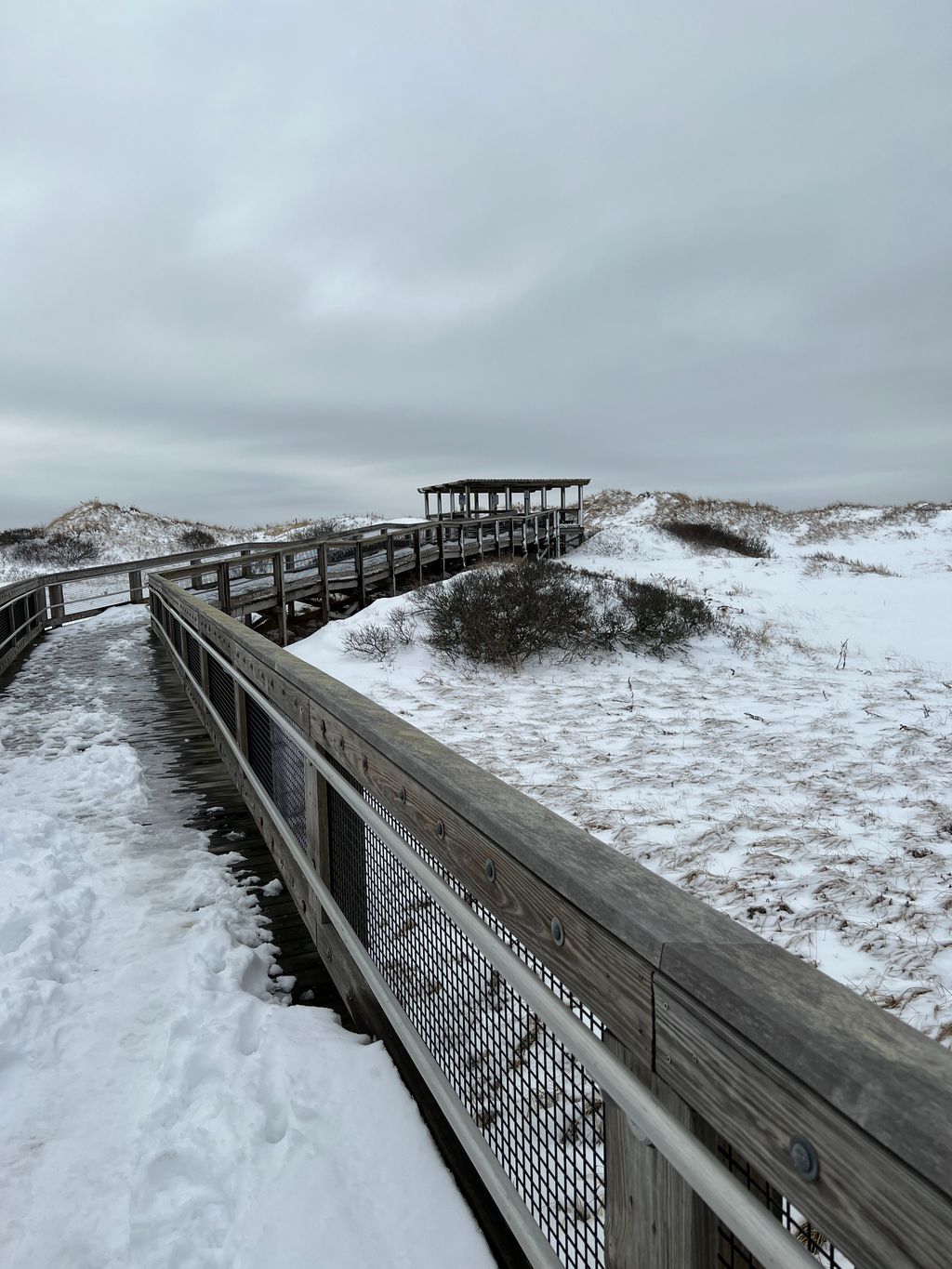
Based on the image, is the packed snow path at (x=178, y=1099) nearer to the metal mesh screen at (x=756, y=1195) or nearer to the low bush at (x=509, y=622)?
the metal mesh screen at (x=756, y=1195)

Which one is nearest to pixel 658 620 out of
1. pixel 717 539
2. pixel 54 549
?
pixel 717 539

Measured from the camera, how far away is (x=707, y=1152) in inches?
37.4

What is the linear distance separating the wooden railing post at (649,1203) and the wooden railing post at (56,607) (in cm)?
1650

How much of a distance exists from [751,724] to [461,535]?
14634mm

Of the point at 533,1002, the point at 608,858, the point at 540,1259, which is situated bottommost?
the point at 540,1259

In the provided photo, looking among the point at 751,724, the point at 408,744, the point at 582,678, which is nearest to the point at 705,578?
the point at 582,678

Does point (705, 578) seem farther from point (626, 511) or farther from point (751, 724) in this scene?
point (626, 511)

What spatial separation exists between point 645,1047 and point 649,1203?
309 mm

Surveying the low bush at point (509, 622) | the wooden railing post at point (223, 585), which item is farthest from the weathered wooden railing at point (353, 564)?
the low bush at point (509, 622)

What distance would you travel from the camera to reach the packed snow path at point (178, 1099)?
Result: 1849mm

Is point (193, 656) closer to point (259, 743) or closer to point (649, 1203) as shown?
point (259, 743)

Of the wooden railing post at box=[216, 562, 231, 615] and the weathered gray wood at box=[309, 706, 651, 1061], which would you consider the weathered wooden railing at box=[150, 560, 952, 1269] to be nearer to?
the weathered gray wood at box=[309, 706, 651, 1061]

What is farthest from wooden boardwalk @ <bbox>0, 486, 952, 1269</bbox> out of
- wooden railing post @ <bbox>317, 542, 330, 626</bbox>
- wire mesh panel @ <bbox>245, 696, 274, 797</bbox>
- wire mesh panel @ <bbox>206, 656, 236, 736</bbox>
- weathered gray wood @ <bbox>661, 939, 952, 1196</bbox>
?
wooden railing post @ <bbox>317, 542, 330, 626</bbox>

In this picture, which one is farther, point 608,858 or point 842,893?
point 842,893
